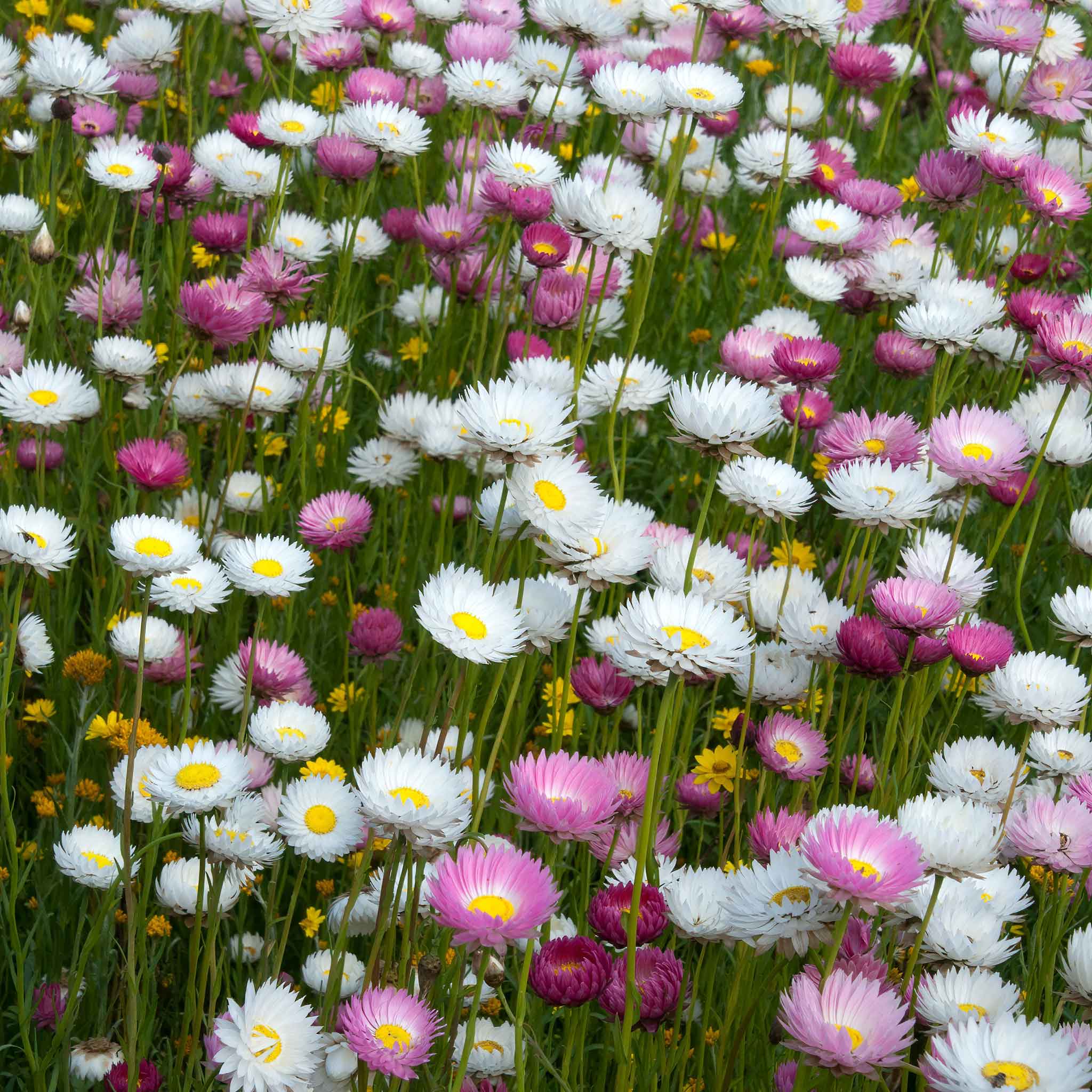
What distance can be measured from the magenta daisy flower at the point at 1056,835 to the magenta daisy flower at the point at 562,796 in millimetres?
552

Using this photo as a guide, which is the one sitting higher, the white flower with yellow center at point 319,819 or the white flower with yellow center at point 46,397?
the white flower with yellow center at point 46,397

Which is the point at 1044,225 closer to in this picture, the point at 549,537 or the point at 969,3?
the point at 969,3

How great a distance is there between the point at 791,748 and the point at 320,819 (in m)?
0.71

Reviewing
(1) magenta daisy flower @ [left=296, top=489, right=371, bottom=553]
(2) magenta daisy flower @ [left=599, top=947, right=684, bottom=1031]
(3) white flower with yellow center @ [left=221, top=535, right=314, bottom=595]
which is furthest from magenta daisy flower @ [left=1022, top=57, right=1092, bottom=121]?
(2) magenta daisy flower @ [left=599, top=947, right=684, bottom=1031]

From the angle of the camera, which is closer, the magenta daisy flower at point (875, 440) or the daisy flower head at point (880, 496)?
the daisy flower head at point (880, 496)

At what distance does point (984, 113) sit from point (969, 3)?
85 centimetres

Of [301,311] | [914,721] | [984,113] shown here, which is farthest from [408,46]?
[914,721]

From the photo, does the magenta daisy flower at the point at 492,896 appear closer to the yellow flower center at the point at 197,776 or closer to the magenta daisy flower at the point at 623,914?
the magenta daisy flower at the point at 623,914

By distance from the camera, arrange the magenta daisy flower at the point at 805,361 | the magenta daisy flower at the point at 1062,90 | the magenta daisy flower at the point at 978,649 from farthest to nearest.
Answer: the magenta daisy flower at the point at 1062,90 → the magenta daisy flower at the point at 805,361 → the magenta daisy flower at the point at 978,649

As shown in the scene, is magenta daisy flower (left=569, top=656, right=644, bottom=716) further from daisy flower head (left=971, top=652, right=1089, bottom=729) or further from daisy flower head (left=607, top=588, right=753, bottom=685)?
daisy flower head (left=971, top=652, right=1089, bottom=729)

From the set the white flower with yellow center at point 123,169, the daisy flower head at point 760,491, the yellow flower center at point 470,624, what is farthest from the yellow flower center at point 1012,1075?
the white flower with yellow center at point 123,169

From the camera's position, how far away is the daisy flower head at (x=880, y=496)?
1.98m

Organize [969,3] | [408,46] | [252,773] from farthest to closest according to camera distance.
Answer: [969,3]
[408,46]
[252,773]

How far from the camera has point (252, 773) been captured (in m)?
1.91
